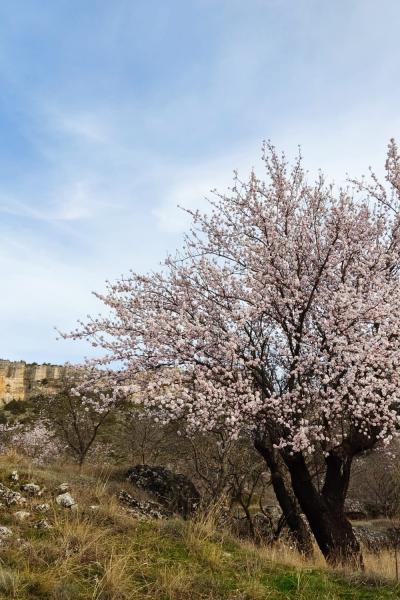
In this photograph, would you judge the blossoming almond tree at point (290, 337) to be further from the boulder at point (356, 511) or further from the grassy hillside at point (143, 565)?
the boulder at point (356, 511)

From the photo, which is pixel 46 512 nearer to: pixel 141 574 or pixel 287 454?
pixel 141 574

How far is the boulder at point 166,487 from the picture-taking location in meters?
11.6

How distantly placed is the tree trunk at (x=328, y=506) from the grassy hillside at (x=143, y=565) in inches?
98.0

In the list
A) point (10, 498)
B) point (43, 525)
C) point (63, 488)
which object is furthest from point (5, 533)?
point (63, 488)

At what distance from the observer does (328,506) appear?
10.5 m

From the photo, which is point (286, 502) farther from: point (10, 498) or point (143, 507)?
point (10, 498)

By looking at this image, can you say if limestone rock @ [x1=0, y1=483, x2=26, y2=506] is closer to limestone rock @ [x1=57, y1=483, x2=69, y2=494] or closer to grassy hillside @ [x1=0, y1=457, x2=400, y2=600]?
grassy hillside @ [x1=0, y1=457, x2=400, y2=600]

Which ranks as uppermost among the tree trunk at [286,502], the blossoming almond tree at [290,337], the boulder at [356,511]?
the blossoming almond tree at [290,337]

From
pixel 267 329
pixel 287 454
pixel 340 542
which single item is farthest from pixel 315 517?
pixel 267 329

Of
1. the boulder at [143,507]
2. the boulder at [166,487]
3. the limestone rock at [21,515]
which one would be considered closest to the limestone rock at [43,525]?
the limestone rock at [21,515]

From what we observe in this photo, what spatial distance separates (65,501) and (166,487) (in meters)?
4.60

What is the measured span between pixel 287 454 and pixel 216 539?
3002 mm

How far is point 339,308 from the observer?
9297 millimetres

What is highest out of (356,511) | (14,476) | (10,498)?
(14,476)
